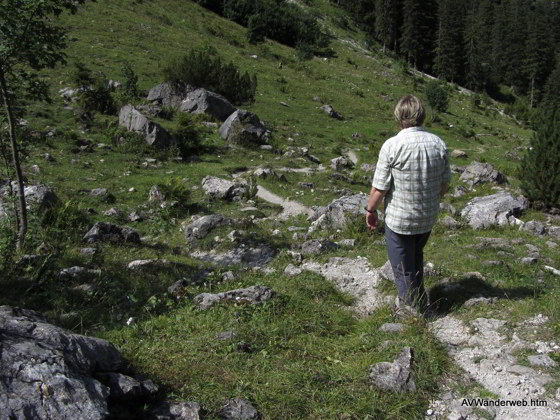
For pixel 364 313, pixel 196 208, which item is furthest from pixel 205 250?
pixel 364 313

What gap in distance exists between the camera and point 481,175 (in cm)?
1573

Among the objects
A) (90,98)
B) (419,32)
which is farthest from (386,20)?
(90,98)

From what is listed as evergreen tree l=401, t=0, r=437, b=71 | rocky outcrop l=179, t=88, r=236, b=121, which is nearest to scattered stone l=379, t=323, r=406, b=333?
rocky outcrop l=179, t=88, r=236, b=121

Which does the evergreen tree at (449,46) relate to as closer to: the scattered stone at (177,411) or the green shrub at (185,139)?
the green shrub at (185,139)

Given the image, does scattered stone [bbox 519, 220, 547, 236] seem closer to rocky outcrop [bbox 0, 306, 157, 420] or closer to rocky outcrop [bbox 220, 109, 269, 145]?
rocky outcrop [bbox 0, 306, 157, 420]

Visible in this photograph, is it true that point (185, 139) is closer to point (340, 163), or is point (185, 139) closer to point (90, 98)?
point (90, 98)

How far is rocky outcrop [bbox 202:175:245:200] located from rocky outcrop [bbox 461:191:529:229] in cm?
623

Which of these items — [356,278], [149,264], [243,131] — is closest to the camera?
[356,278]

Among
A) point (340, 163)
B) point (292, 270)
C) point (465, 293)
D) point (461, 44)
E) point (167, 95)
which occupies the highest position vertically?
point (465, 293)

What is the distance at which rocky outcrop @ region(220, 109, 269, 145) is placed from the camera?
20.0 m

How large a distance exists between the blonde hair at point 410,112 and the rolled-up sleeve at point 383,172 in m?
0.35

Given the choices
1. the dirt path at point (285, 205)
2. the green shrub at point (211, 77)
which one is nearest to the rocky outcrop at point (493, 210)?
the dirt path at point (285, 205)

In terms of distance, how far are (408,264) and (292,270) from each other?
282 centimetres

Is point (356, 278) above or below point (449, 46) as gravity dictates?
above
